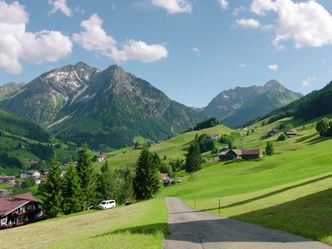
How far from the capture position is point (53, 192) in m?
85.3

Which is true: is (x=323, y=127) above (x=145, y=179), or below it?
above

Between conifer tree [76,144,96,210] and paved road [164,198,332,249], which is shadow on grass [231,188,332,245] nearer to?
paved road [164,198,332,249]

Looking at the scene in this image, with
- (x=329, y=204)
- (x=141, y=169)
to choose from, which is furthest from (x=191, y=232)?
(x=141, y=169)

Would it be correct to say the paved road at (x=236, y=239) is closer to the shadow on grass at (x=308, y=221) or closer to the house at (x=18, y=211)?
the shadow on grass at (x=308, y=221)

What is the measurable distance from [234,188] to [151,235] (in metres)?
66.4

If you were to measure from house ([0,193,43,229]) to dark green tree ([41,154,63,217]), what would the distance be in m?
18.6

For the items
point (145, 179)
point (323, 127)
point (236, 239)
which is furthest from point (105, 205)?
point (323, 127)

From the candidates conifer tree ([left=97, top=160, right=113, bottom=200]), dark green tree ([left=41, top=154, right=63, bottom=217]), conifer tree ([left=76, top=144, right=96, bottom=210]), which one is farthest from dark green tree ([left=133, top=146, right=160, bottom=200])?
dark green tree ([left=41, top=154, right=63, bottom=217])

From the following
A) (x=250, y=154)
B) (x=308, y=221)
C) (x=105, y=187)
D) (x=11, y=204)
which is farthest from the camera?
(x=250, y=154)

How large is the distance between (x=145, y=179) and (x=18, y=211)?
3440 cm

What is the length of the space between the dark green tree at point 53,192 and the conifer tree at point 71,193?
5.15 feet

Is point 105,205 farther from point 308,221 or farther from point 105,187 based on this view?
point 308,221

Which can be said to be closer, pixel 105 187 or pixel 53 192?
pixel 53 192

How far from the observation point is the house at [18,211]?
100875 millimetres
